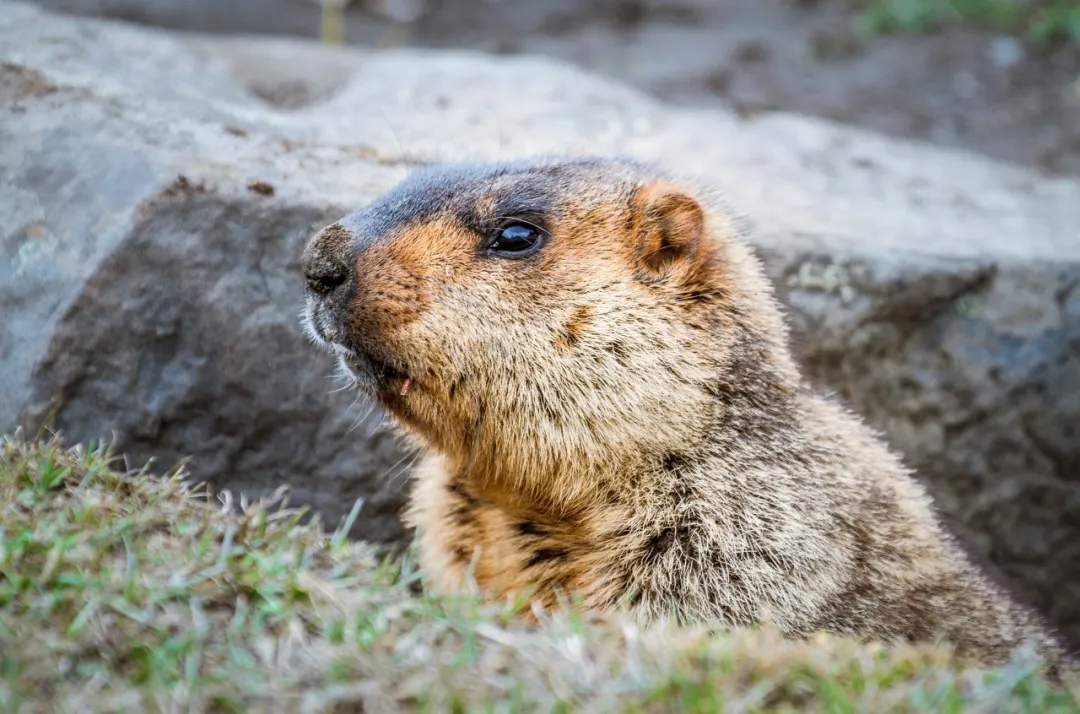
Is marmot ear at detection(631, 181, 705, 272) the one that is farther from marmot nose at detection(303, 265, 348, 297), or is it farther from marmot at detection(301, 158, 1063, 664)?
marmot nose at detection(303, 265, 348, 297)

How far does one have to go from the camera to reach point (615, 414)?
3869 mm

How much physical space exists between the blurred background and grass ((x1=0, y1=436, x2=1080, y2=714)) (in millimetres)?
7840

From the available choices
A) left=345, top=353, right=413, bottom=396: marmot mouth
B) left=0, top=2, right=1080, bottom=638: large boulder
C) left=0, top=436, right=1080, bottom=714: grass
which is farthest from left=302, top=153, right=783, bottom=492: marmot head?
left=0, top=2, right=1080, bottom=638: large boulder

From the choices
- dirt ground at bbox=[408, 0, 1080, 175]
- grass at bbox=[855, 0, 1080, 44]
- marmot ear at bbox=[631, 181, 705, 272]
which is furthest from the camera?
grass at bbox=[855, 0, 1080, 44]

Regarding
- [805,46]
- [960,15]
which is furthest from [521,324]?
[960,15]

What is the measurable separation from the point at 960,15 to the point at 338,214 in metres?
9.48

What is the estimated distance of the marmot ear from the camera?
13.6 ft

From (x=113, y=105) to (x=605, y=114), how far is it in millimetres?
3041

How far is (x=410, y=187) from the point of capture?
421 cm

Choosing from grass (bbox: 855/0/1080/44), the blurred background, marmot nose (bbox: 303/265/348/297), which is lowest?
marmot nose (bbox: 303/265/348/297)

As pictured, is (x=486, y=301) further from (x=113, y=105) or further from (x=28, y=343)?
(x=113, y=105)

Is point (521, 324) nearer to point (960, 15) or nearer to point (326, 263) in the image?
point (326, 263)

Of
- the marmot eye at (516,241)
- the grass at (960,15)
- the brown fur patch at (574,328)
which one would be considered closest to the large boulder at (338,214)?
the marmot eye at (516,241)

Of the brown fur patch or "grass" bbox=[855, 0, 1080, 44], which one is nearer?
the brown fur patch
